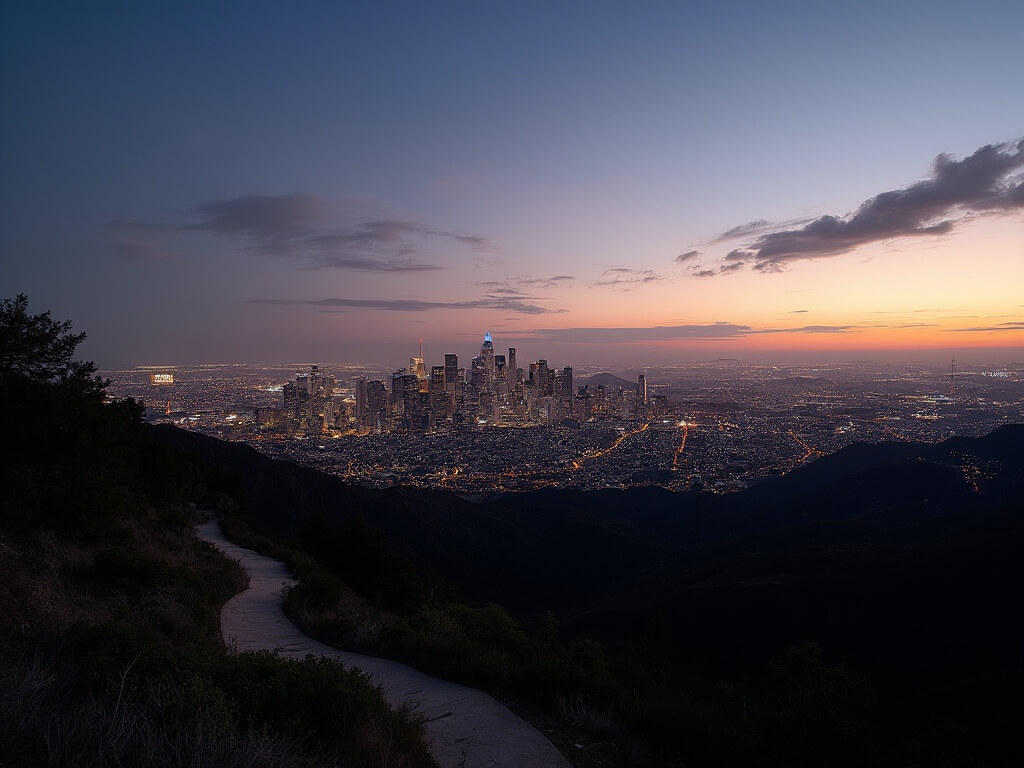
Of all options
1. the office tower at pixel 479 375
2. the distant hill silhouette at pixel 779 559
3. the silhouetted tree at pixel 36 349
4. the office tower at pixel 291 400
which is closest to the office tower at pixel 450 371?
the office tower at pixel 479 375

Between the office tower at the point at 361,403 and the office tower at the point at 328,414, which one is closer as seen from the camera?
the office tower at the point at 328,414

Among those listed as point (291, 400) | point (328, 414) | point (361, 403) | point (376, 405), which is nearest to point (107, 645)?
point (291, 400)

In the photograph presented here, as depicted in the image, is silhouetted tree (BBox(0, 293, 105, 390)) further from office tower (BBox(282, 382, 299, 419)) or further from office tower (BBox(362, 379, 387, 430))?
office tower (BBox(362, 379, 387, 430))

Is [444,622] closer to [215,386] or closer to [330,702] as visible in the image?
[330,702]

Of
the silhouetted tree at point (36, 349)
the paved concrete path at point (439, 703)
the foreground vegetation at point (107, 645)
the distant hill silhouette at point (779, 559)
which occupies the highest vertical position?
the silhouetted tree at point (36, 349)

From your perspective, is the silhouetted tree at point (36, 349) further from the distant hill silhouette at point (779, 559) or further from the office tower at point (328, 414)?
the office tower at point (328, 414)
